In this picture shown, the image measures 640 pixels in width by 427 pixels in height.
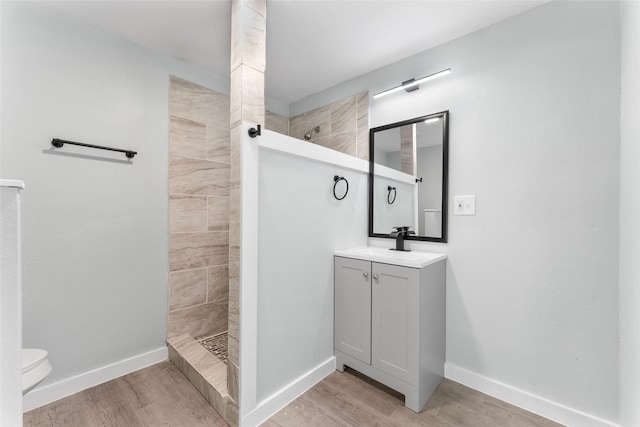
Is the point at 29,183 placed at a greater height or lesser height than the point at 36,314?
greater

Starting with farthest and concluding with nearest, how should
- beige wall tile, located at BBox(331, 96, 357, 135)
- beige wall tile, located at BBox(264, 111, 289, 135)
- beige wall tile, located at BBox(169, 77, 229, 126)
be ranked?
1. beige wall tile, located at BBox(264, 111, 289, 135)
2. beige wall tile, located at BBox(331, 96, 357, 135)
3. beige wall tile, located at BBox(169, 77, 229, 126)

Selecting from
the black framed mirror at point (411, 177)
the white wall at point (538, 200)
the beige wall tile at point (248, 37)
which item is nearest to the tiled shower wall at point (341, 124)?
the black framed mirror at point (411, 177)

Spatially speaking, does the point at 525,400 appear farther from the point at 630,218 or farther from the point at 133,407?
the point at 133,407

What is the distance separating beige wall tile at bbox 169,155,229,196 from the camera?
2.19 metres

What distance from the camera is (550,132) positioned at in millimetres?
1575

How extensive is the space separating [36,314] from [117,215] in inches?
27.6

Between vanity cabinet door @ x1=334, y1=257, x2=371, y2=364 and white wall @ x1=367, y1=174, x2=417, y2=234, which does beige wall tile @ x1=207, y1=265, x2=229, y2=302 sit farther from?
white wall @ x1=367, y1=174, x2=417, y2=234

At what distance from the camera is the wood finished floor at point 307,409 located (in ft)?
Answer: 4.90

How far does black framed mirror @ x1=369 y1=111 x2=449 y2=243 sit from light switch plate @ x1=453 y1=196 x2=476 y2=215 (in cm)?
7

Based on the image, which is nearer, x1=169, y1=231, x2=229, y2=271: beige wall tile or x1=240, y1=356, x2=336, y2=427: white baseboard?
x1=240, y1=356, x2=336, y2=427: white baseboard

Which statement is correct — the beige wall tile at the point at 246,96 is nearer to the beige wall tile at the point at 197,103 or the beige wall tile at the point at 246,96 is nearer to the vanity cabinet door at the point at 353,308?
the beige wall tile at the point at 197,103

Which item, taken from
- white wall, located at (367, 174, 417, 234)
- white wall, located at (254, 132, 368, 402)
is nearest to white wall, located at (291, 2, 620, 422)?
white wall, located at (367, 174, 417, 234)

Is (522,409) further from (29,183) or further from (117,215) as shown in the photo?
(29,183)

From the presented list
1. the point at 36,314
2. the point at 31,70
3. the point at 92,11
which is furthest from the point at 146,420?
the point at 92,11
